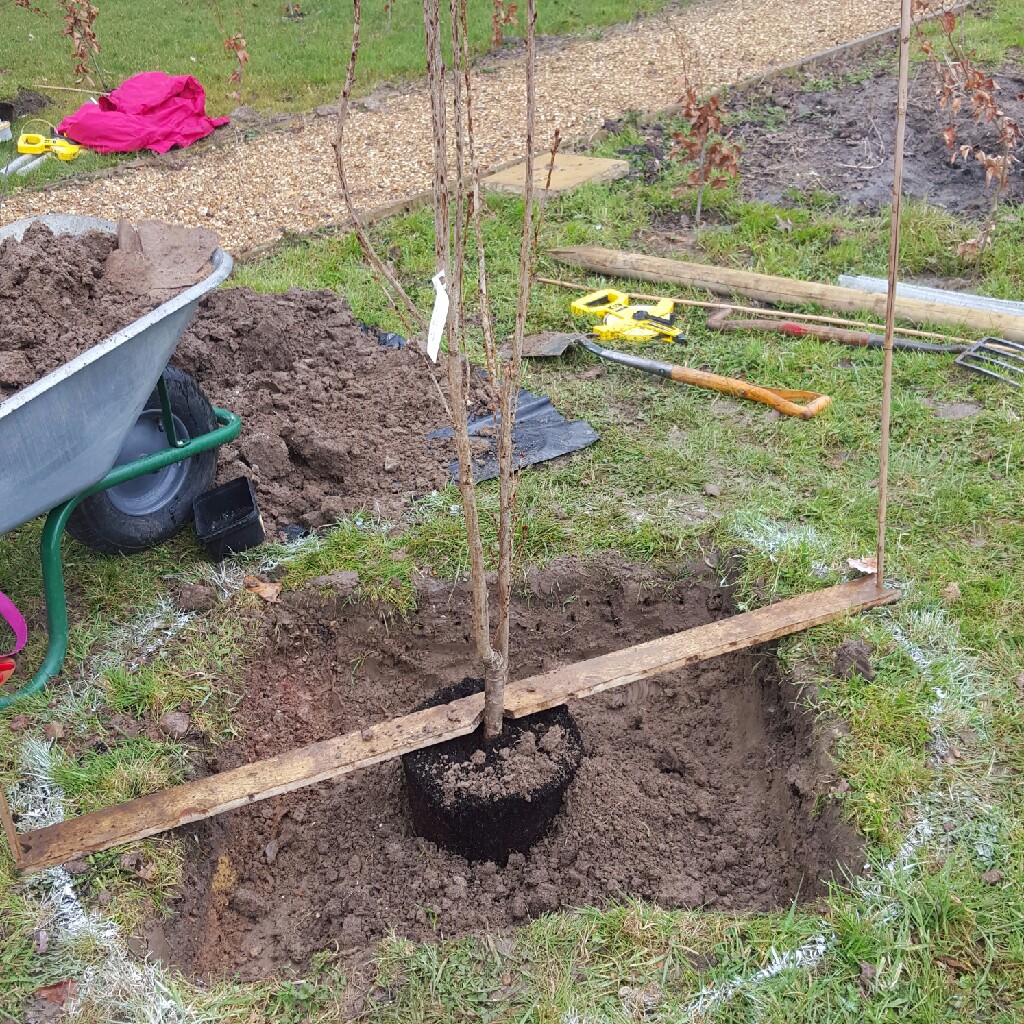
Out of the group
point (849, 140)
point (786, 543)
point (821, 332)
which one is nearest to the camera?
point (786, 543)

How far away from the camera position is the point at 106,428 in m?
2.94

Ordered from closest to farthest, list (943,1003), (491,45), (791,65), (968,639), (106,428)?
(943,1003)
(106,428)
(968,639)
(791,65)
(491,45)

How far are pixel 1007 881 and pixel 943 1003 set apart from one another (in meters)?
0.38

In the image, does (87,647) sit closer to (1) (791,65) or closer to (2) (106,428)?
(2) (106,428)

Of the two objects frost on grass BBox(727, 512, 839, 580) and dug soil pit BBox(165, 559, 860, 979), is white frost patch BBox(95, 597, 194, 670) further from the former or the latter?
frost on grass BBox(727, 512, 839, 580)

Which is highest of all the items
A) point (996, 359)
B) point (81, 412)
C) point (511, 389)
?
point (511, 389)

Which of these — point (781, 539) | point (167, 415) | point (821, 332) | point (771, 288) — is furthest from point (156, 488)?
point (771, 288)

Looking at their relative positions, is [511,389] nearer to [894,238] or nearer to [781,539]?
[894,238]

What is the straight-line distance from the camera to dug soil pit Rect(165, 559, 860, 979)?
2668 millimetres

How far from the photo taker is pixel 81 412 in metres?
2.81

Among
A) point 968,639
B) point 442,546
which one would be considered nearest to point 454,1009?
point 442,546

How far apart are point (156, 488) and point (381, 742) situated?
163 centimetres

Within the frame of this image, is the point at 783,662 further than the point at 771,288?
No

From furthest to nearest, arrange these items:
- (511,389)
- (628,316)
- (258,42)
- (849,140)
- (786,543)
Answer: (258,42) < (849,140) < (628,316) < (786,543) < (511,389)
